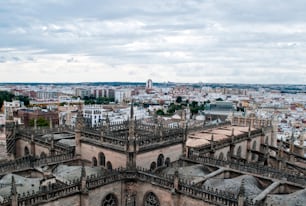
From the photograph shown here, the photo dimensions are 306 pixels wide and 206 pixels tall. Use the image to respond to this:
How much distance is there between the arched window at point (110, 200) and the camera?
1072 inches

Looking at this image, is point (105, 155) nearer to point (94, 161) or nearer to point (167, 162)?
point (94, 161)

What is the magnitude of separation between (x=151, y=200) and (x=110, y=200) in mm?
3650

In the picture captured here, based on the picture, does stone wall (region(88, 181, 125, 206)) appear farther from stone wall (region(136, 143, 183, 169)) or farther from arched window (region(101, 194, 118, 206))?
stone wall (region(136, 143, 183, 169))

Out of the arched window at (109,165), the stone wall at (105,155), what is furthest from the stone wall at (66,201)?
the arched window at (109,165)

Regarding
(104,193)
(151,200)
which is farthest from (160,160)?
(104,193)

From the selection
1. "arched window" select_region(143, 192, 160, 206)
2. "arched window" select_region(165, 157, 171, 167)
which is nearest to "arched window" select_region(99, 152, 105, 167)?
"arched window" select_region(143, 192, 160, 206)

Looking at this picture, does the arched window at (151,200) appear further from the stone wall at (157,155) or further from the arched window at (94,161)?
the arched window at (94,161)

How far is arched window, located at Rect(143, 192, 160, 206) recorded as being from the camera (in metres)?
27.5

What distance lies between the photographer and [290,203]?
75.8ft

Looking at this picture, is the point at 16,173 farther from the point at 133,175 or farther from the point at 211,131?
the point at 211,131

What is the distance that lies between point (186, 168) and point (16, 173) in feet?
53.0

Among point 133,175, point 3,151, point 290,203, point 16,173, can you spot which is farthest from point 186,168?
point 3,151

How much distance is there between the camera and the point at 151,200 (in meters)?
27.9

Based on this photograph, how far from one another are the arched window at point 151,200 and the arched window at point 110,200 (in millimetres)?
2653
